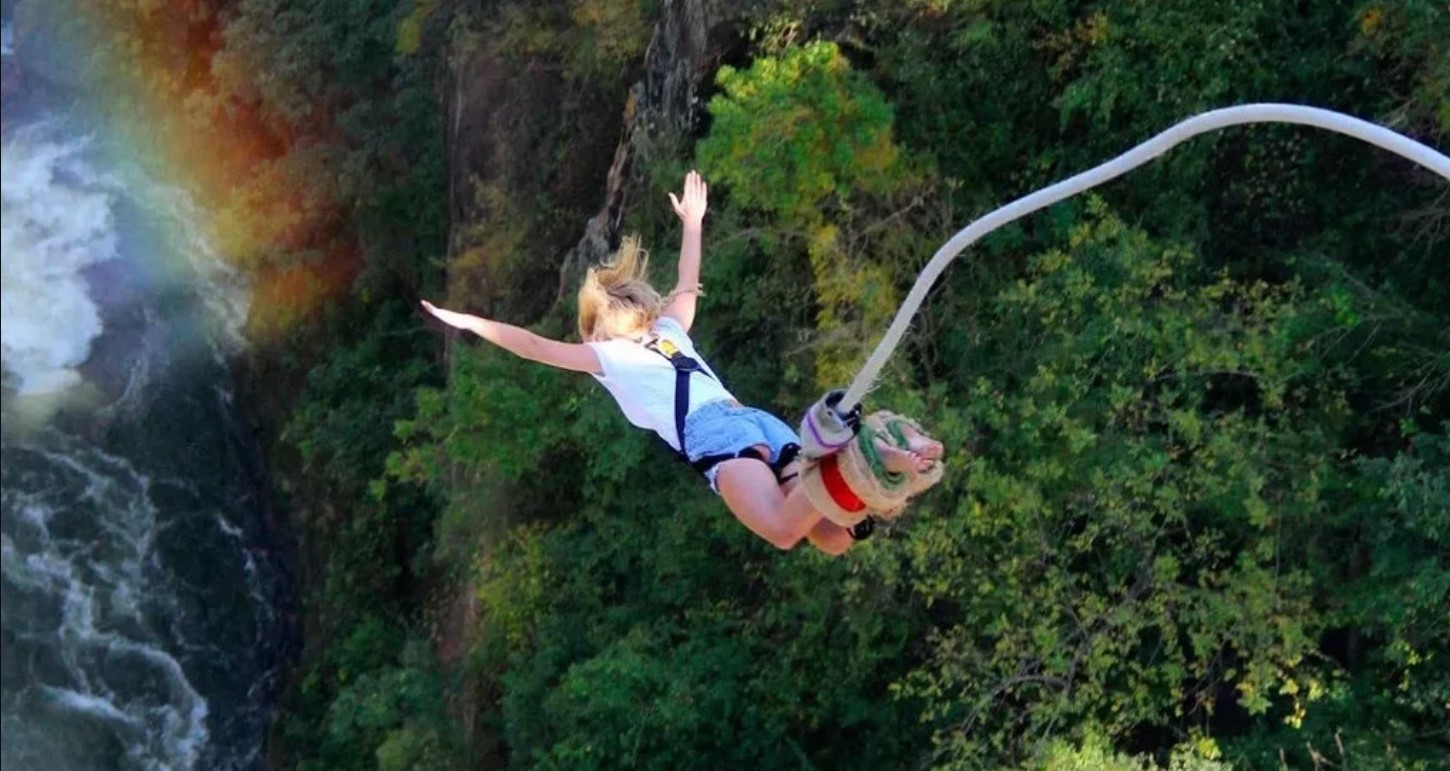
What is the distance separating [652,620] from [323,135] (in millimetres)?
7244

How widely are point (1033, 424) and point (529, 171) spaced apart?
6155 mm

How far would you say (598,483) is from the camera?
1220 centimetres

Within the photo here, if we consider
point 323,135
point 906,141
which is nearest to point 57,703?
point 323,135

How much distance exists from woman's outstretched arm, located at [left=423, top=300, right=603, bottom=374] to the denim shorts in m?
0.37

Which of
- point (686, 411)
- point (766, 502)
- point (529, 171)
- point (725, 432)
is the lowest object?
point (766, 502)

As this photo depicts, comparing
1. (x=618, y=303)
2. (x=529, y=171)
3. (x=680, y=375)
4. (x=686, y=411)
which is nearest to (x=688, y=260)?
(x=618, y=303)

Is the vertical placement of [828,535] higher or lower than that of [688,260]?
lower

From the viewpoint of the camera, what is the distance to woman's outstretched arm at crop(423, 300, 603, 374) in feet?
15.6

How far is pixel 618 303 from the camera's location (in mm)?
5734

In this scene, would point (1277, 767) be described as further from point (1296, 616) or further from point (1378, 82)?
point (1378, 82)

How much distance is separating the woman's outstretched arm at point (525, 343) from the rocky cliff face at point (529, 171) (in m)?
6.77

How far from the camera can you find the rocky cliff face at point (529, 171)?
1270 cm

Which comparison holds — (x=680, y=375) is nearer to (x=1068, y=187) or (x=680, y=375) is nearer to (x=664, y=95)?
(x=1068, y=187)

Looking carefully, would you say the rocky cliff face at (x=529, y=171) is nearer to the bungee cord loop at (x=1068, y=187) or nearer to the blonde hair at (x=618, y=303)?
the blonde hair at (x=618, y=303)
